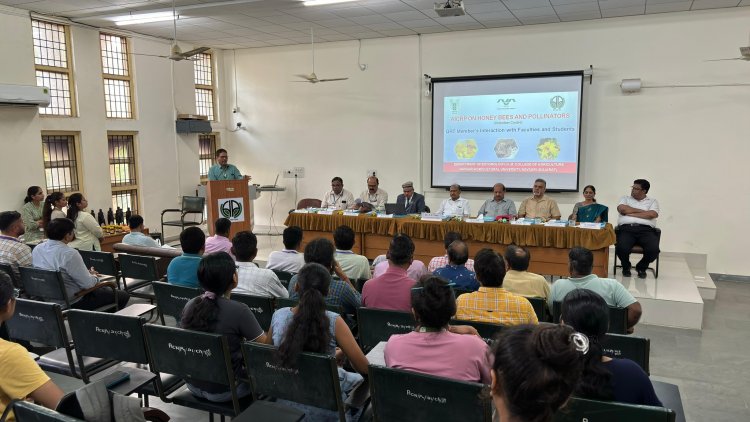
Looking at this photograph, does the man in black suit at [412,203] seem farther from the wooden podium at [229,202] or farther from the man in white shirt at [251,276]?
the man in white shirt at [251,276]

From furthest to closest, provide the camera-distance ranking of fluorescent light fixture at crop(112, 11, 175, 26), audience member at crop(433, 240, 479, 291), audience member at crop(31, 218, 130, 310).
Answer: fluorescent light fixture at crop(112, 11, 175, 26), audience member at crop(31, 218, 130, 310), audience member at crop(433, 240, 479, 291)

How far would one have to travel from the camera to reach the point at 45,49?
702 cm

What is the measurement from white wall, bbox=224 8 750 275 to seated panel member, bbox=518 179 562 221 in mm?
1185

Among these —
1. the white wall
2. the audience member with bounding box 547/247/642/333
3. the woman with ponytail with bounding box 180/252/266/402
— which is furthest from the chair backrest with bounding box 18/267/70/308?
the white wall

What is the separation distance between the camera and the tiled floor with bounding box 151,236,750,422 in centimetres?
319

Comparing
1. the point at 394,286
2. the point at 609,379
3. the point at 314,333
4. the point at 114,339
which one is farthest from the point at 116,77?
the point at 609,379

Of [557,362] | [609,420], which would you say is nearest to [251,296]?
[609,420]

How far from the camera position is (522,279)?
336cm

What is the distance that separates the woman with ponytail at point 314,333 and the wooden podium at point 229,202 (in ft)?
16.4

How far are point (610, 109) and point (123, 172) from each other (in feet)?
24.9

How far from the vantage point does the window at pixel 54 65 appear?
692 centimetres

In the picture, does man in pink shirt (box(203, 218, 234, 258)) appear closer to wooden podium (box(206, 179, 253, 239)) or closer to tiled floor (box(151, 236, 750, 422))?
tiled floor (box(151, 236, 750, 422))

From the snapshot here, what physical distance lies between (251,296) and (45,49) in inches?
242

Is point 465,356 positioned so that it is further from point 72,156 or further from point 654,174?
point 72,156
